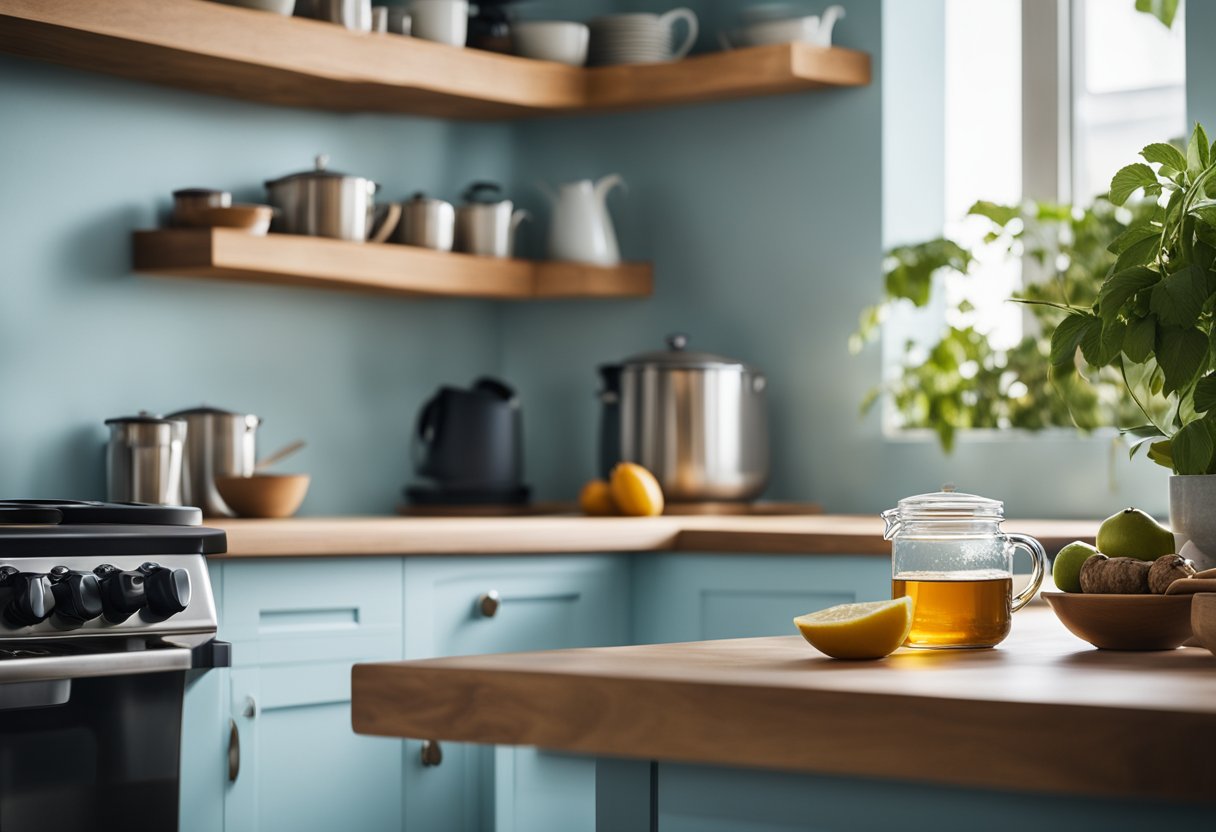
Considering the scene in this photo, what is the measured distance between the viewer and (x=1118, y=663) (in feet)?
3.93

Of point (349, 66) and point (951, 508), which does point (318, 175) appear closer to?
point (349, 66)

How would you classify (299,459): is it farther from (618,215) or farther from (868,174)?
(868,174)

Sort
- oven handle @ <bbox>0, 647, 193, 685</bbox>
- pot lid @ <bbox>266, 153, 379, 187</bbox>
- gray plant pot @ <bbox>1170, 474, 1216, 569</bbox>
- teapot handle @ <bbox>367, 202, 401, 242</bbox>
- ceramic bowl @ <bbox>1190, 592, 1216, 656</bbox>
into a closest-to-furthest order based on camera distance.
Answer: ceramic bowl @ <bbox>1190, 592, 1216, 656</bbox> → gray plant pot @ <bbox>1170, 474, 1216, 569</bbox> → oven handle @ <bbox>0, 647, 193, 685</bbox> → pot lid @ <bbox>266, 153, 379, 187</bbox> → teapot handle @ <bbox>367, 202, 401, 242</bbox>

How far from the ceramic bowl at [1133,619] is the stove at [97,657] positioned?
124 centimetres

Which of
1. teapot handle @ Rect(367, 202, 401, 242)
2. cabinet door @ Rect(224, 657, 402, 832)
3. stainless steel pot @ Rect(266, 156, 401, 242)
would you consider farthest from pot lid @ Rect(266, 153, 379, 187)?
cabinet door @ Rect(224, 657, 402, 832)

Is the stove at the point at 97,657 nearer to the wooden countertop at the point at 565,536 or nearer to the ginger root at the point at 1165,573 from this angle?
the wooden countertop at the point at 565,536

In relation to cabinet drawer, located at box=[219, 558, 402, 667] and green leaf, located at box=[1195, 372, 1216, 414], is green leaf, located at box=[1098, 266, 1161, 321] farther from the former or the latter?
cabinet drawer, located at box=[219, 558, 402, 667]

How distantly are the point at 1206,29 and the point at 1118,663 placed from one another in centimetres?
186

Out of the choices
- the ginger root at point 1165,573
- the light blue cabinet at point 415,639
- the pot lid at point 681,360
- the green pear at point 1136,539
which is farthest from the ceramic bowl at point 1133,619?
the pot lid at point 681,360

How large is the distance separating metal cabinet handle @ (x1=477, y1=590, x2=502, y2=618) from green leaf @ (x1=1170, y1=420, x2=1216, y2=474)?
1510 mm

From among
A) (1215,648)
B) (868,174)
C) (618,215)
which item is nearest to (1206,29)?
(868,174)

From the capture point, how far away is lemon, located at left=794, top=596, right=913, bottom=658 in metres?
1.16

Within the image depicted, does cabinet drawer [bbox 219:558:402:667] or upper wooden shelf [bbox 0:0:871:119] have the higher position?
upper wooden shelf [bbox 0:0:871:119]

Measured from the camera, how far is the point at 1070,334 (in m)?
1.38
